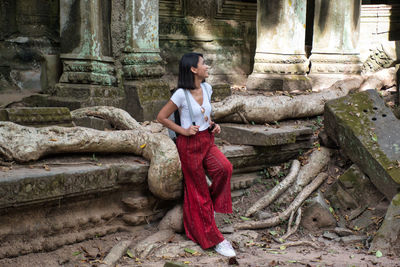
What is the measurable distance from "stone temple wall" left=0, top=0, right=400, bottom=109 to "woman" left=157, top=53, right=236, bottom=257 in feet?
6.58

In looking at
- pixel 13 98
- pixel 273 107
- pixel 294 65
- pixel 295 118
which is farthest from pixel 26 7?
pixel 294 65

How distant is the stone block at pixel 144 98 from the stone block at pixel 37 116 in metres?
1.19

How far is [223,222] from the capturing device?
505 cm

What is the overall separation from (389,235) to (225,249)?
1486 millimetres

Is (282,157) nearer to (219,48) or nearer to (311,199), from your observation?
(311,199)

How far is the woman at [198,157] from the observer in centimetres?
415

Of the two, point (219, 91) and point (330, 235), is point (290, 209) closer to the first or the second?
point (330, 235)

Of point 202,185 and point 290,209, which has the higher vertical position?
point 202,185

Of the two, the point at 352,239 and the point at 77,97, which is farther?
the point at 77,97

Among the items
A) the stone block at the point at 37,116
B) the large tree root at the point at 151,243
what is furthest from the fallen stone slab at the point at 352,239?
the stone block at the point at 37,116

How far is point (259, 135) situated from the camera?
5.48 meters

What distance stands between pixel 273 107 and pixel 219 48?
2.84 metres

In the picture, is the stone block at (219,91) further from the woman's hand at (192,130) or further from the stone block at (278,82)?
the woman's hand at (192,130)

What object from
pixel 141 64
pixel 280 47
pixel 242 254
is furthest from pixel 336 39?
pixel 242 254
